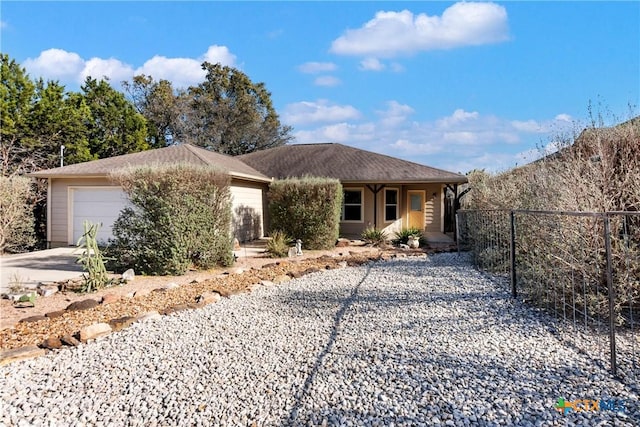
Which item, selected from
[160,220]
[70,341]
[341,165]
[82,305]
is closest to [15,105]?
[341,165]

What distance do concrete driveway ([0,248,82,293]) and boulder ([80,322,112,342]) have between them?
2311 millimetres

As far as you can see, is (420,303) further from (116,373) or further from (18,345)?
(18,345)

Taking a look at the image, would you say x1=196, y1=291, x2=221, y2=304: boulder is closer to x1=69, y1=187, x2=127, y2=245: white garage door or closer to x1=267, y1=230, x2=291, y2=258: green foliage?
x1=267, y1=230, x2=291, y2=258: green foliage

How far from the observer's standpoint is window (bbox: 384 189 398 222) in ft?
51.1

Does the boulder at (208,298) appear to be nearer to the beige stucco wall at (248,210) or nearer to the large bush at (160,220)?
the large bush at (160,220)

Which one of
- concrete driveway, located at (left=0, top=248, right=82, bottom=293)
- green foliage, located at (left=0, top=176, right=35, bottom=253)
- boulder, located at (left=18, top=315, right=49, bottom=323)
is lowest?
boulder, located at (left=18, top=315, right=49, bottom=323)

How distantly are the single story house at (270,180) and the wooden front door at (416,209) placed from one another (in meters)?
0.04

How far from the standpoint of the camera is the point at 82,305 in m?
5.27

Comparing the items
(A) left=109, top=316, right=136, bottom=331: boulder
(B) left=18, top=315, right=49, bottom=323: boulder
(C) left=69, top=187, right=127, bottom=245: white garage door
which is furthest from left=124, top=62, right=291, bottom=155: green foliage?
(A) left=109, top=316, right=136, bottom=331: boulder

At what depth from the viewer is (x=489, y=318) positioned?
4.69 meters

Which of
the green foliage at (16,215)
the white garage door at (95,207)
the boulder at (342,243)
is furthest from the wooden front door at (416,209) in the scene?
the green foliage at (16,215)

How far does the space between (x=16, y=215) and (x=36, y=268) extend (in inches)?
149

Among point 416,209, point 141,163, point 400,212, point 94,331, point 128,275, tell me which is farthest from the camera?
point 416,209

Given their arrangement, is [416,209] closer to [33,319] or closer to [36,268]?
[36,268]
